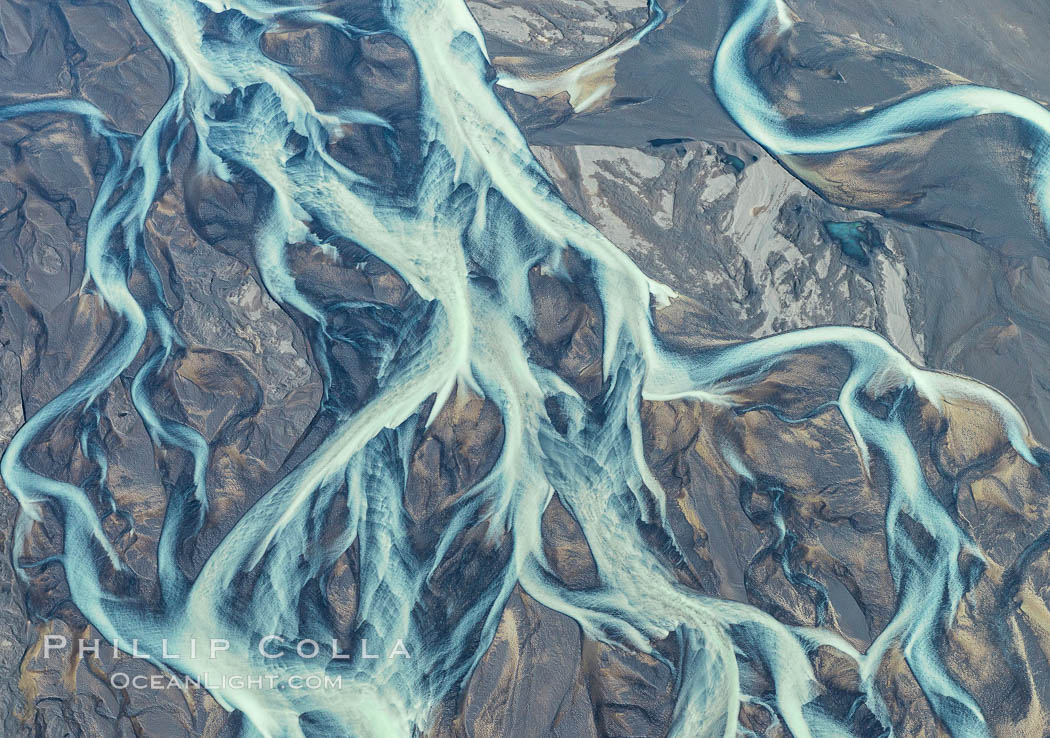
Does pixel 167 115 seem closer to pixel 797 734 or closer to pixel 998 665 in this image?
pixel 797 734

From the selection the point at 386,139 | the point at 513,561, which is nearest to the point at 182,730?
the point at 513,561

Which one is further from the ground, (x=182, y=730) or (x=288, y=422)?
(x=288, y=422)

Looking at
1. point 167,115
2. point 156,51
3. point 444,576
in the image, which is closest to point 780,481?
point 444,576

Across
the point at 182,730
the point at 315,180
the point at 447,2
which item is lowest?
the point at 182,730

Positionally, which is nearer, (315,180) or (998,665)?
(998,665)

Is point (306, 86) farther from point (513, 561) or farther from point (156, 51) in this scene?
point (513, 561)

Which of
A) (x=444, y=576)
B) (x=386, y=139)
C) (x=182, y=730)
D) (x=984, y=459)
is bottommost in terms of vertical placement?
(x=182, y=730)
